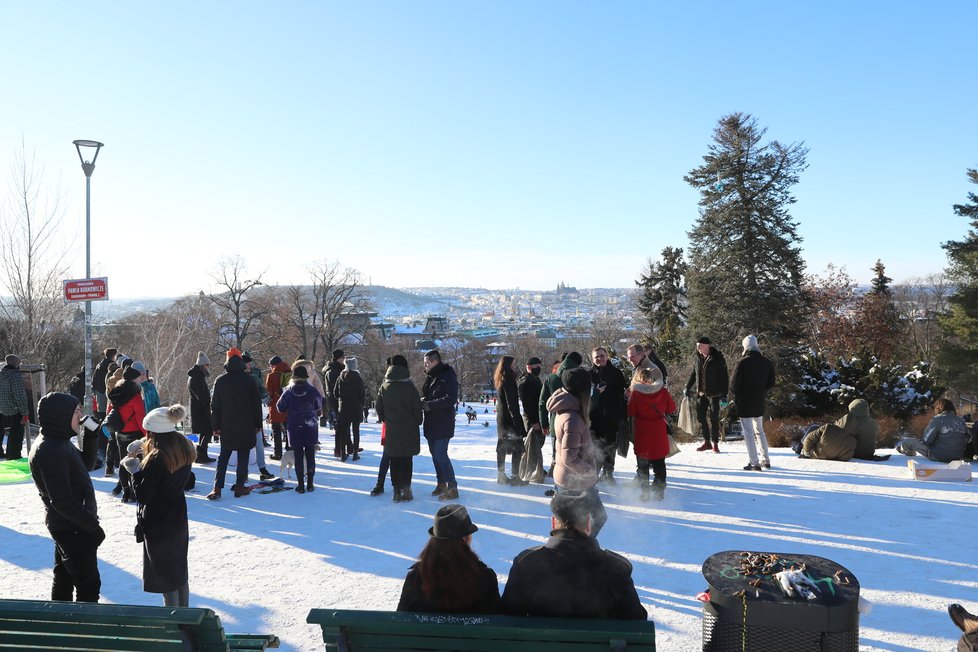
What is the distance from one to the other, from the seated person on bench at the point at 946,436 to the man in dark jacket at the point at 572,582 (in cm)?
872

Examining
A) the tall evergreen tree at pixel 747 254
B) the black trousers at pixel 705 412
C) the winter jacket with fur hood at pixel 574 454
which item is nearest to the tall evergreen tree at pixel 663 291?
the tall evergreen tree at pixel 747 254

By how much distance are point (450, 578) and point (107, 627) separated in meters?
1.51

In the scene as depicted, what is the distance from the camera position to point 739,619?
323 centimetres

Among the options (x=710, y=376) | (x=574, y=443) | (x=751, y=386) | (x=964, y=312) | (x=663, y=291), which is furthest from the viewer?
(x=663, y=291)

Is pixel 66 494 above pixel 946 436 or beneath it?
above

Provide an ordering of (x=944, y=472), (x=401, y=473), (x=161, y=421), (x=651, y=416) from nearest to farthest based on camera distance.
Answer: (x=161, y=421)
(x=651, y=416)
(x=401, y=473)
(x=944, y=472)

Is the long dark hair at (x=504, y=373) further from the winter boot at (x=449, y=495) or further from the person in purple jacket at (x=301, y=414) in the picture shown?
the person in purple jacket at (x=301, y=414)

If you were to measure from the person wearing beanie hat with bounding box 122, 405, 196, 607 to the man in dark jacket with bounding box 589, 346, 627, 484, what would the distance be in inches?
197

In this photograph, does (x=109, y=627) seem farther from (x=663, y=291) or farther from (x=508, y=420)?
(x=663, y=291)

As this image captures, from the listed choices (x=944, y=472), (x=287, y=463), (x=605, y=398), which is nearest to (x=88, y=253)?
(x=287, y=463)

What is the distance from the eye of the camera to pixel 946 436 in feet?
31.2

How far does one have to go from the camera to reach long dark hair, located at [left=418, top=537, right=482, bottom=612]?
287 centimetres

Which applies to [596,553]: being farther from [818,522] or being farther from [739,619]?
[818,522]

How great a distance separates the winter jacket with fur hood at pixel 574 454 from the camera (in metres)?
5.84
